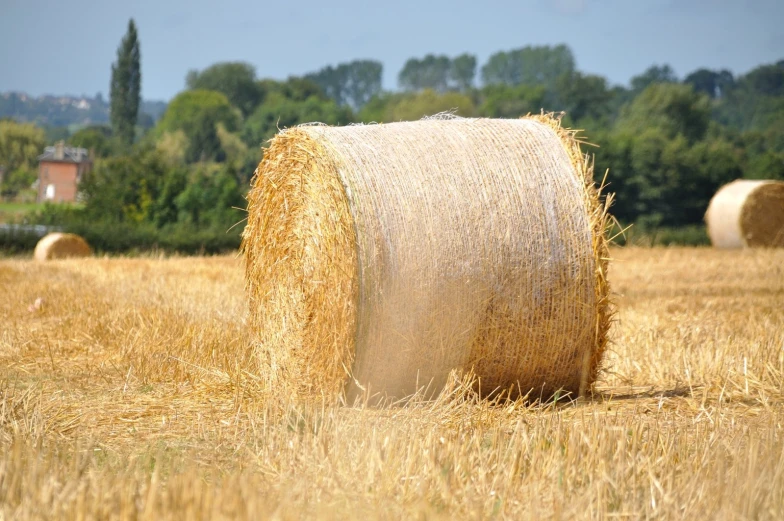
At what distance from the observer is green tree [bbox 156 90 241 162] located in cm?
7206

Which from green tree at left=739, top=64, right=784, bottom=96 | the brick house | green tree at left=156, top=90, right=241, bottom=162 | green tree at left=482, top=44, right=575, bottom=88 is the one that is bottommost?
the brick house

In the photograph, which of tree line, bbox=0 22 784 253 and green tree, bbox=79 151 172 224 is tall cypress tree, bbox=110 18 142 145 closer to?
tree line, bbox=0 22 784 253

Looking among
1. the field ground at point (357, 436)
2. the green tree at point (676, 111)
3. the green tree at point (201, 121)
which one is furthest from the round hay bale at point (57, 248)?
the green tree at point (201, 121)

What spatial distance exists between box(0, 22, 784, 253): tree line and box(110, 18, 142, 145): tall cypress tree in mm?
84

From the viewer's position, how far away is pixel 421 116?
25.4 meters

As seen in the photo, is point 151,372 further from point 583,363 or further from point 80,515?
point 80,515

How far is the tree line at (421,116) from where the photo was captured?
32.1m

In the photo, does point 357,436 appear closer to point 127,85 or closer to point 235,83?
point 127,85

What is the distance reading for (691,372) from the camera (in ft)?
23.5

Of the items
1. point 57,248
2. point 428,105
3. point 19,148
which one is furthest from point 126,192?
point 19,148

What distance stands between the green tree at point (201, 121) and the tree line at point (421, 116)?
0.14 metres

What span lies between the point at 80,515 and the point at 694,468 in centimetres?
252

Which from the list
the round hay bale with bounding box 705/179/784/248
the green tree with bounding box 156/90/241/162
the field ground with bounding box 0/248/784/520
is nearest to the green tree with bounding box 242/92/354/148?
the green tree with bounding box 156/90/241/162

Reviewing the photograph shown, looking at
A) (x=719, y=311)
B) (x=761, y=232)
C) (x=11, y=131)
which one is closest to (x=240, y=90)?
(x=11, y=131)
